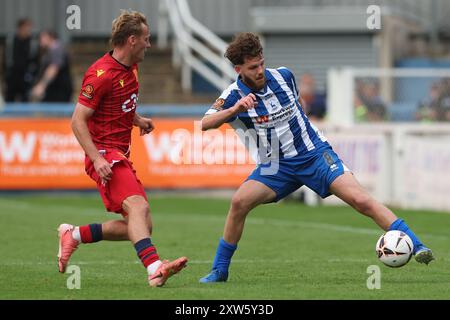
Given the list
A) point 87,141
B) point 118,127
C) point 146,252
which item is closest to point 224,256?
point 146,252

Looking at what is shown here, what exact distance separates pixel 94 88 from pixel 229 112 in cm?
107

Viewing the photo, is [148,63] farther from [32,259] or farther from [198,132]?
[32,259]

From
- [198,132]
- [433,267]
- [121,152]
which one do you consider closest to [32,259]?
[121,152]

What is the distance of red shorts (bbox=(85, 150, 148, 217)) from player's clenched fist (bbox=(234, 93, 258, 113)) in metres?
1.02

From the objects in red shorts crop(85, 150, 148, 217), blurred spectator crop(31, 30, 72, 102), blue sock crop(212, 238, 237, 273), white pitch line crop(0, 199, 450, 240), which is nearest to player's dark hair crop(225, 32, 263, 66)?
red shorts crop(85, 150, 148, 217)

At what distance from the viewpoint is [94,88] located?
970 centimetres

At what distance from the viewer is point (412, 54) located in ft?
96.4

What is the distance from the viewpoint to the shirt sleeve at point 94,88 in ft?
31.8

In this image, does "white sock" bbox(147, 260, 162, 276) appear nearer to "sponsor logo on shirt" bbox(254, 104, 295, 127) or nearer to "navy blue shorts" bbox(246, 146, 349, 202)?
"navy blue shorts" bbox(246, 146, 349, 202)

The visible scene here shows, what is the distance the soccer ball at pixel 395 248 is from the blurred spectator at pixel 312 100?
35.9ft

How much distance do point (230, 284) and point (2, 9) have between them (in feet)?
73.3

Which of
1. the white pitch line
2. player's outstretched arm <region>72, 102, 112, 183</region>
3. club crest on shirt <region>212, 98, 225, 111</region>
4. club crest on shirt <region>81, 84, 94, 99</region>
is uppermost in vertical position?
club crest on shirt <region>81, 84, 94, 99</region>

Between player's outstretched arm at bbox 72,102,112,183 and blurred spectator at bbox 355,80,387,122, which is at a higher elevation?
player's outstretched arm at bbox 72,102,112,183

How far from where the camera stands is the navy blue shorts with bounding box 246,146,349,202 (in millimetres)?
10219
